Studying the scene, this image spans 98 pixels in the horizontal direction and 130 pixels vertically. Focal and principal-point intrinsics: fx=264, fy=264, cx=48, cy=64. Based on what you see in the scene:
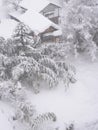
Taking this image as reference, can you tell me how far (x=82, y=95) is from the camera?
17.7m

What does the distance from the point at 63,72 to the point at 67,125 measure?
12.6ft

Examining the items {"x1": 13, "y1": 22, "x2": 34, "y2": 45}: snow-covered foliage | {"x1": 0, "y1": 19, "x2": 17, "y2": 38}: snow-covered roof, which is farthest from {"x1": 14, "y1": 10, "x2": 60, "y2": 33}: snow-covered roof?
{"x1": 13, "y1": 22, "x2": 34, "y2": 45}: snow-covered foliage

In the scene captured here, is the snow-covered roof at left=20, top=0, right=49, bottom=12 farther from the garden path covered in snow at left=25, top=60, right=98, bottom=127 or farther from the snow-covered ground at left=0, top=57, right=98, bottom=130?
the garden path covered in snow at left=25, top=60, right=98, bottom=127

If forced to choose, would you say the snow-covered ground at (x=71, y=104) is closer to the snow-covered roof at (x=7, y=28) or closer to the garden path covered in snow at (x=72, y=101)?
the garden path covered in snow at (x=72, y=101)

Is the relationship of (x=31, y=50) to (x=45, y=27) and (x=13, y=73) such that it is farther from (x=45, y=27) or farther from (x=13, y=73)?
(x=45, y=27)

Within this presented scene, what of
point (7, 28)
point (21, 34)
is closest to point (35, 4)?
point (7, 28)

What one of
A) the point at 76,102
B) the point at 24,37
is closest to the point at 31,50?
the point at 24,37

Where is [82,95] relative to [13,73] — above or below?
below

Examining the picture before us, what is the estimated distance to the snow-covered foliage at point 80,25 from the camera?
20.5m

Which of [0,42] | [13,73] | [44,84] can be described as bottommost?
[44,84]

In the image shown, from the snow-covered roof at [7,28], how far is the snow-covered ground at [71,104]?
25.1 feet

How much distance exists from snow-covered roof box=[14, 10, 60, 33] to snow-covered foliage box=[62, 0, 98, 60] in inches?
105

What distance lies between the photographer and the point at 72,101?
17188 mm

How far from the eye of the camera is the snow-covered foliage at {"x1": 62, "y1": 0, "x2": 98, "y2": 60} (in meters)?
20.5
